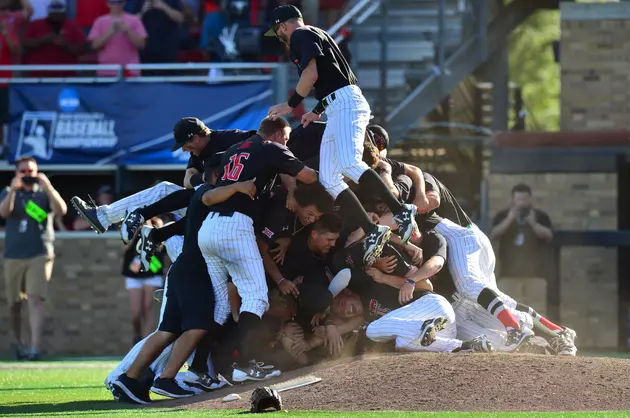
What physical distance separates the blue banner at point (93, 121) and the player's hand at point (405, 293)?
8046 millimetres

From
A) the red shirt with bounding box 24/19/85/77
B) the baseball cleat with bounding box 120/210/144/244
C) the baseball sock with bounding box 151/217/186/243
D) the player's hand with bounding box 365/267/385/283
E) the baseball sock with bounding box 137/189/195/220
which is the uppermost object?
the red shirt with bounding box 24/19/85/77

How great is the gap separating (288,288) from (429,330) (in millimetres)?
1308

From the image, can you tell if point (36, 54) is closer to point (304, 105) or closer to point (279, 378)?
point (304, 105)

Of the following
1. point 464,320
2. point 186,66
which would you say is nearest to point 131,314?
point 186,66

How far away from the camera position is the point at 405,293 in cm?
1216

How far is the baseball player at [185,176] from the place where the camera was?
41.5ft

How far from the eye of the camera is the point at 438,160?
73.1 feet

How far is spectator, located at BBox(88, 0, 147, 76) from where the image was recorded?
20344 mm

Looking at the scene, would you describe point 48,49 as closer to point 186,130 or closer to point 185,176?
point 185,176

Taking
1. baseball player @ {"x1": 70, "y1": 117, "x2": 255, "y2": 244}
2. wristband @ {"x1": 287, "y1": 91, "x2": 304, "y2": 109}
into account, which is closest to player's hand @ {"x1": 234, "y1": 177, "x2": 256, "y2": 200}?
wristband @ {"x1": 287, "y1": 91, "x2": 304, "y2": 109}

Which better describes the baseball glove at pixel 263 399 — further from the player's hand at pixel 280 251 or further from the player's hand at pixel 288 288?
the player's hand at pixel 280 251

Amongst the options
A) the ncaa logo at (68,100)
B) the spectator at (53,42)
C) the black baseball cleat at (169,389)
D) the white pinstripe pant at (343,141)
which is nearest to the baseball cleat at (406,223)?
the white pinstripe pant at (343,141)

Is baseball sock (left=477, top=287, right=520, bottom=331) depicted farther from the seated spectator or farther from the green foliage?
the green foliage

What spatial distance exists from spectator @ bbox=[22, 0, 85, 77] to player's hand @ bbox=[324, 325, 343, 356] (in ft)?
33.0
